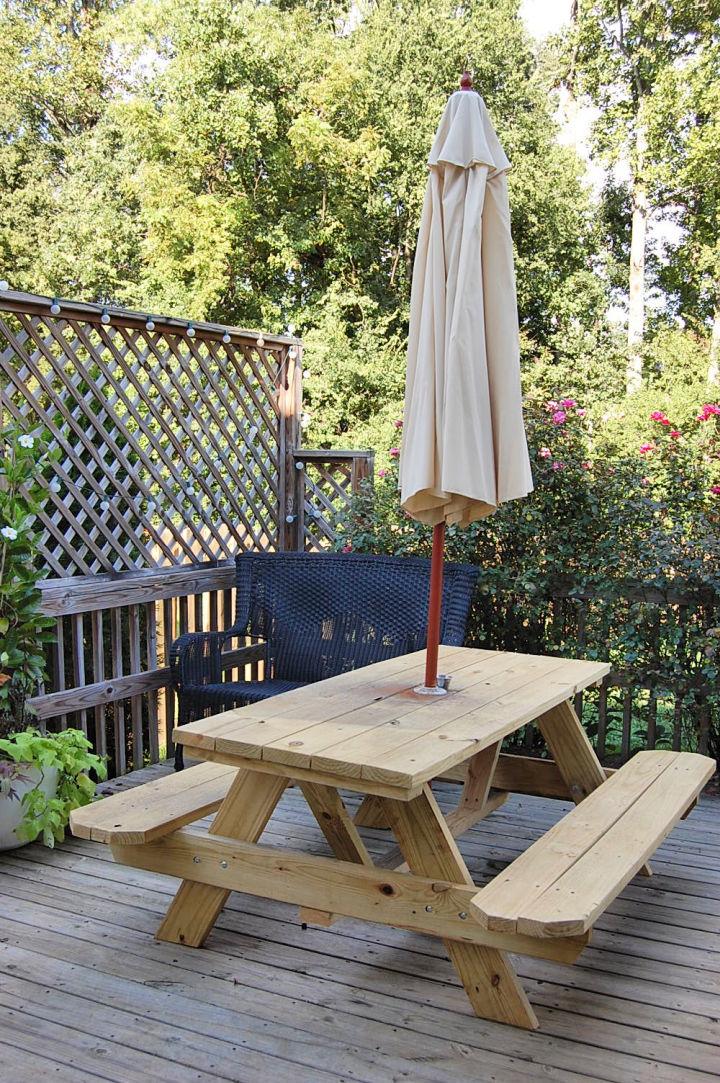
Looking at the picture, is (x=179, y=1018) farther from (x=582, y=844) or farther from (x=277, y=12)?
(x=277, y=12)

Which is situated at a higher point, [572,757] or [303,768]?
[303,768]

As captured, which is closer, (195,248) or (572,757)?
(572,757)

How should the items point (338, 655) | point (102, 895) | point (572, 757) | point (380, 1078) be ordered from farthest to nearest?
point (338, 655)
point (572, 757)
point (102, 895)
point (380, 1078)

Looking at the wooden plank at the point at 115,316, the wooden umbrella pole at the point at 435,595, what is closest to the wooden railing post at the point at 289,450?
the wooden plank at the point at 115,316

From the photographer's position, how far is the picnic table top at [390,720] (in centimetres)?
202

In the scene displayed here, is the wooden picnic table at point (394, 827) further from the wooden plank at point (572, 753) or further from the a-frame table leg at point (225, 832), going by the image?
the wooden plank at point (572, 753)

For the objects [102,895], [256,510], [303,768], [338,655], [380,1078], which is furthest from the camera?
[256,510]

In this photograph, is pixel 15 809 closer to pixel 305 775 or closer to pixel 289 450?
pixel 305 775

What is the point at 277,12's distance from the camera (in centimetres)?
1345

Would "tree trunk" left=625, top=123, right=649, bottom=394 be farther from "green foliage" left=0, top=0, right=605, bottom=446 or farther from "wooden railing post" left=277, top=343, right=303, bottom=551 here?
"wooden railing post" left=277, top=343, right=303, bottom=551

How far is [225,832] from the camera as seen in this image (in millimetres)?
2395

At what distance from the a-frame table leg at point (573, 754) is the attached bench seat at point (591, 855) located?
7.4 inches

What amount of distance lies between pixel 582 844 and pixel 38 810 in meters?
1.78

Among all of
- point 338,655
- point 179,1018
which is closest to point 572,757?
point 338,655
